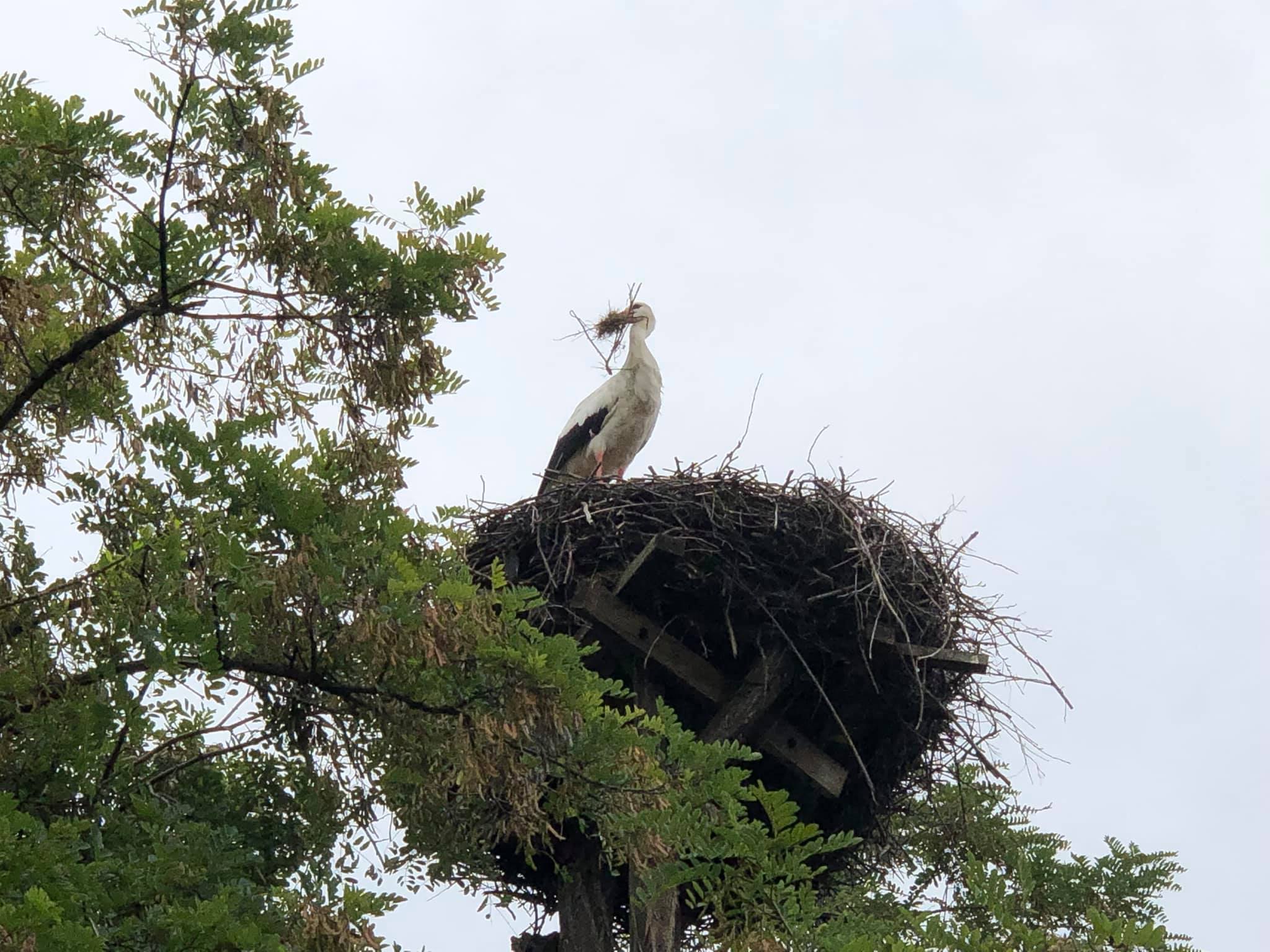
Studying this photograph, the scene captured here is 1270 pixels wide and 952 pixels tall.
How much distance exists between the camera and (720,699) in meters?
→ 9.61

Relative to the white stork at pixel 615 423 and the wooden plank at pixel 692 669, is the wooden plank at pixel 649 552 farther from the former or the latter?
the white stork at pixel 615 423

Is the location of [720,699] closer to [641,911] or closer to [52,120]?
[641,911]

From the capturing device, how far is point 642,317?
13328 mm

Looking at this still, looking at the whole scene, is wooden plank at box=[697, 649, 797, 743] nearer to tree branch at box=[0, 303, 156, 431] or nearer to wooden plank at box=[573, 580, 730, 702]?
wooden plank at box=[573, 580, 730, 702]

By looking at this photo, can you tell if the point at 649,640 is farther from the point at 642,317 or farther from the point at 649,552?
the point at 642,317

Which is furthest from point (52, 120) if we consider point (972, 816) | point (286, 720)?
point (972, 816)

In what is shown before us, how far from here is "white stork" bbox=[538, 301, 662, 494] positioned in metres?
12.7

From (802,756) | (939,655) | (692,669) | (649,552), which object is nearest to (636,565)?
(649,552)

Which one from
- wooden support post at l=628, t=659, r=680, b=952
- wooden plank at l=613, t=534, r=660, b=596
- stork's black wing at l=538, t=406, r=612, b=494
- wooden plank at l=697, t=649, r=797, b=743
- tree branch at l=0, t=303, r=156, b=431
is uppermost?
stork's black wing at l=538, t=406, r=612, b=494

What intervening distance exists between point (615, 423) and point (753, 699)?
382cm

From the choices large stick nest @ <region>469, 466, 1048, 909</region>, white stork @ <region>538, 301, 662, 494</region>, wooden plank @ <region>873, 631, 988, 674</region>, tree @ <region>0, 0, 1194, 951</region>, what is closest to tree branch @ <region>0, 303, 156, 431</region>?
tree @ <region>0, 0, 1194, 951</region>

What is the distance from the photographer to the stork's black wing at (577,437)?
12.8 metres

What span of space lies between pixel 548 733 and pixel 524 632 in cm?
41

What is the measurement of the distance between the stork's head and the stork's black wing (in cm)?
90
